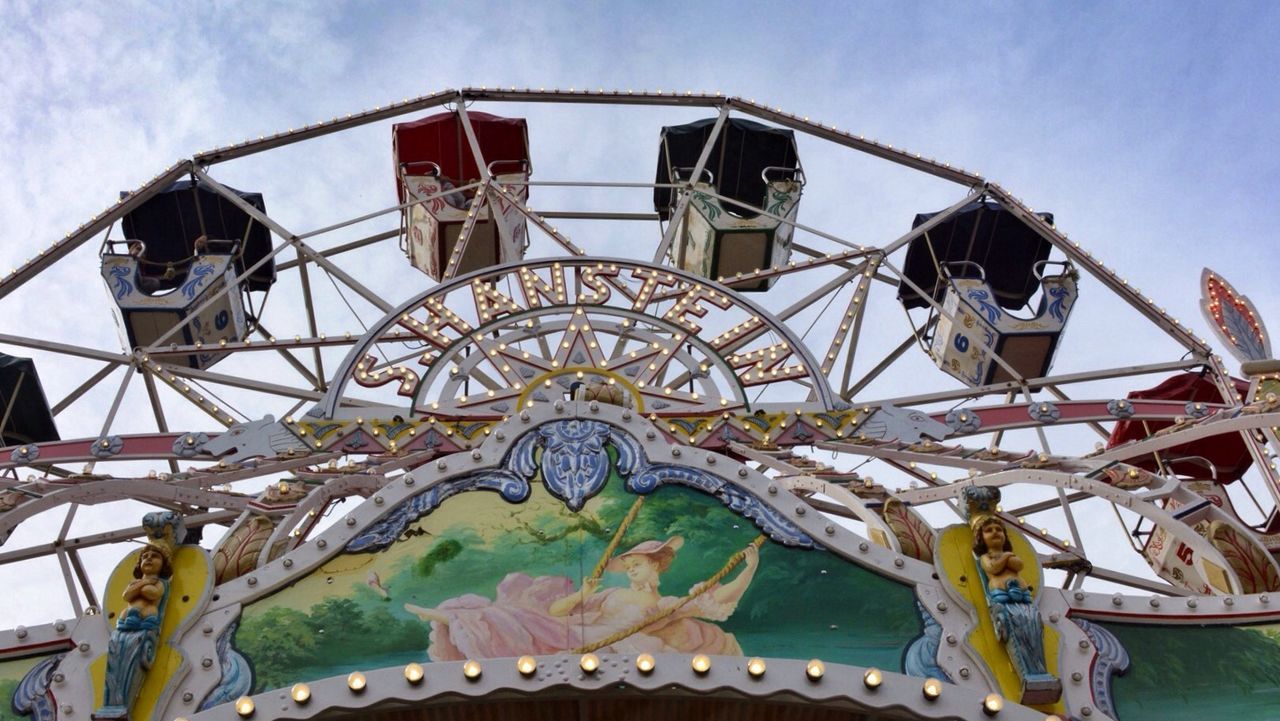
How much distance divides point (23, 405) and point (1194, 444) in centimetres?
1354

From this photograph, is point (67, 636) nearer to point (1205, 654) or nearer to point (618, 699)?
point (618, 699)

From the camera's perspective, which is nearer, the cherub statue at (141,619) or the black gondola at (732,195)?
the cherub statue at (141,619)

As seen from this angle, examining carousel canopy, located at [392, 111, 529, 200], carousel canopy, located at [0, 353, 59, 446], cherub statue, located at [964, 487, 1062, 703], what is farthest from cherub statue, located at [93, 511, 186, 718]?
carousel canopy, located at [392, 111, 529, 200]

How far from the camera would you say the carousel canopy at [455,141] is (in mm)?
18500

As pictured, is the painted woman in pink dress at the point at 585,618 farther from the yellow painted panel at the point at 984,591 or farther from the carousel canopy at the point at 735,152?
the carousel canopy at the point at 735,152

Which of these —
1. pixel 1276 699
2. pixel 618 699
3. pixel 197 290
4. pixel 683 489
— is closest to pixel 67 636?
pixel 618 699

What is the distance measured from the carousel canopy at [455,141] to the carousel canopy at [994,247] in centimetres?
526

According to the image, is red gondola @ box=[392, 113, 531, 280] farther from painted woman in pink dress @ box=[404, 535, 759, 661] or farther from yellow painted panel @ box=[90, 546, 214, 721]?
painted woman in pink dress @ box=[404, 535, 759, 661]

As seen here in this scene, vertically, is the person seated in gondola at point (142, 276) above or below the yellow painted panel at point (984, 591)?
above

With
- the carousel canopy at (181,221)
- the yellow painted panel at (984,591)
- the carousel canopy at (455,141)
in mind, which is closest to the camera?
the yellow painted panel at (984,591)

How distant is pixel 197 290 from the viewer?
53.3ft

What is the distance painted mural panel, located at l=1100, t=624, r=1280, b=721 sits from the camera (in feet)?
23.4

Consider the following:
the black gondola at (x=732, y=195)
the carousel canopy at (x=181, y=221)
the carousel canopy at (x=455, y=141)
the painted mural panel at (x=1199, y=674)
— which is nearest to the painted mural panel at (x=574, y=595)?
the painted mural panel at (x=1199, y=674)

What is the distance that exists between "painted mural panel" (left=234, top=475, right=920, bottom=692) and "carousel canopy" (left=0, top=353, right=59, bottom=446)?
31.8 ft
